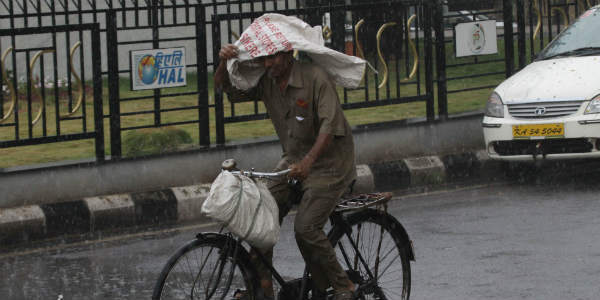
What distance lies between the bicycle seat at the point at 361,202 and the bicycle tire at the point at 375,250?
9 cm

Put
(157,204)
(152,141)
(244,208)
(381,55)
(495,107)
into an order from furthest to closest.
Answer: (381,55) → (495,107) → (152,141) → (157,204) → (244,208)

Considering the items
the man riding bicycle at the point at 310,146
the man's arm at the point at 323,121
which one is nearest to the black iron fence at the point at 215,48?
the man riding bicycle at the point at 310,146

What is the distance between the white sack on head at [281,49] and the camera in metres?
5.29

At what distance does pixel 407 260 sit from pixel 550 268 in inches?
56.3

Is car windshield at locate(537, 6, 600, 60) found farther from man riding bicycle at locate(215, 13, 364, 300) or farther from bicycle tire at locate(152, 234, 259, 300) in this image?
bicycle tire at locate(152, 234, 259, 300)

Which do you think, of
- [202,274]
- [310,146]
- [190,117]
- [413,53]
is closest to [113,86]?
[413,53]

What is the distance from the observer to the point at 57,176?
9.27m

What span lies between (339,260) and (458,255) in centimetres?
202

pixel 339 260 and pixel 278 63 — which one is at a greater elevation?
pixel 278 63

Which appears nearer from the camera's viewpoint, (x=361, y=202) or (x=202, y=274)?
(x=202, y=274)

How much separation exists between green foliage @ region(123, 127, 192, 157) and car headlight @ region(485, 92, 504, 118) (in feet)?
9.21

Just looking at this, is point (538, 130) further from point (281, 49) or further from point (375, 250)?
point (281, 49)

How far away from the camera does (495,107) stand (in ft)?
34.3

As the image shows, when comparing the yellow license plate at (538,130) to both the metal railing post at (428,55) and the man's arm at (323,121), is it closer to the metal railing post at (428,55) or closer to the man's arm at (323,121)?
the metal railing post at (428,55)
